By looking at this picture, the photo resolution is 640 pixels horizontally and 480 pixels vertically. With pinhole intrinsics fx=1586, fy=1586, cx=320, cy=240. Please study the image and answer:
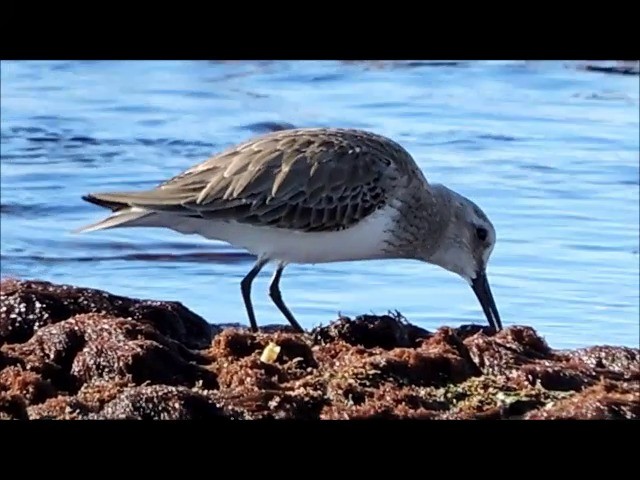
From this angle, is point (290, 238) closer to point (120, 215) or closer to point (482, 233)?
point (120, 215)

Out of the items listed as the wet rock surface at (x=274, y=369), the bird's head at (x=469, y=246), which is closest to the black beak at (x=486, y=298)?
the bird's head at (x=469, y=246)

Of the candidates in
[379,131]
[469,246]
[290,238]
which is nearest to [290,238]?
[290,238]

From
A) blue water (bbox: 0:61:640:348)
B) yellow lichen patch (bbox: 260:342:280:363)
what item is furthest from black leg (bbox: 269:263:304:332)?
yellow lichen patch (bbox: 260:342:280:363)

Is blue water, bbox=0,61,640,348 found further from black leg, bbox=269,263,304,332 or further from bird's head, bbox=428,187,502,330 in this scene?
black leg, bbox=269,263,304,332

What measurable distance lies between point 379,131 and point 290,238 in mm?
4098

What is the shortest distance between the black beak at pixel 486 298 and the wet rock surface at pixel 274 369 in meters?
1.34

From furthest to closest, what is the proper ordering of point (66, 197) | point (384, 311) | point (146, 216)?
point (66, 197) → point (384, 311) → point (146, 216)

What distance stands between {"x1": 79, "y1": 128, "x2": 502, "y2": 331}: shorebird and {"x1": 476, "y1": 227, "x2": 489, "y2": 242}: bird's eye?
0.35 meters

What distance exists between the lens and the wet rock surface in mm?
5191

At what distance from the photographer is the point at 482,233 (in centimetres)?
782

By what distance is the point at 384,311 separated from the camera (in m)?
8.12

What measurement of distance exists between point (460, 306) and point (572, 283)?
654 millimetres
